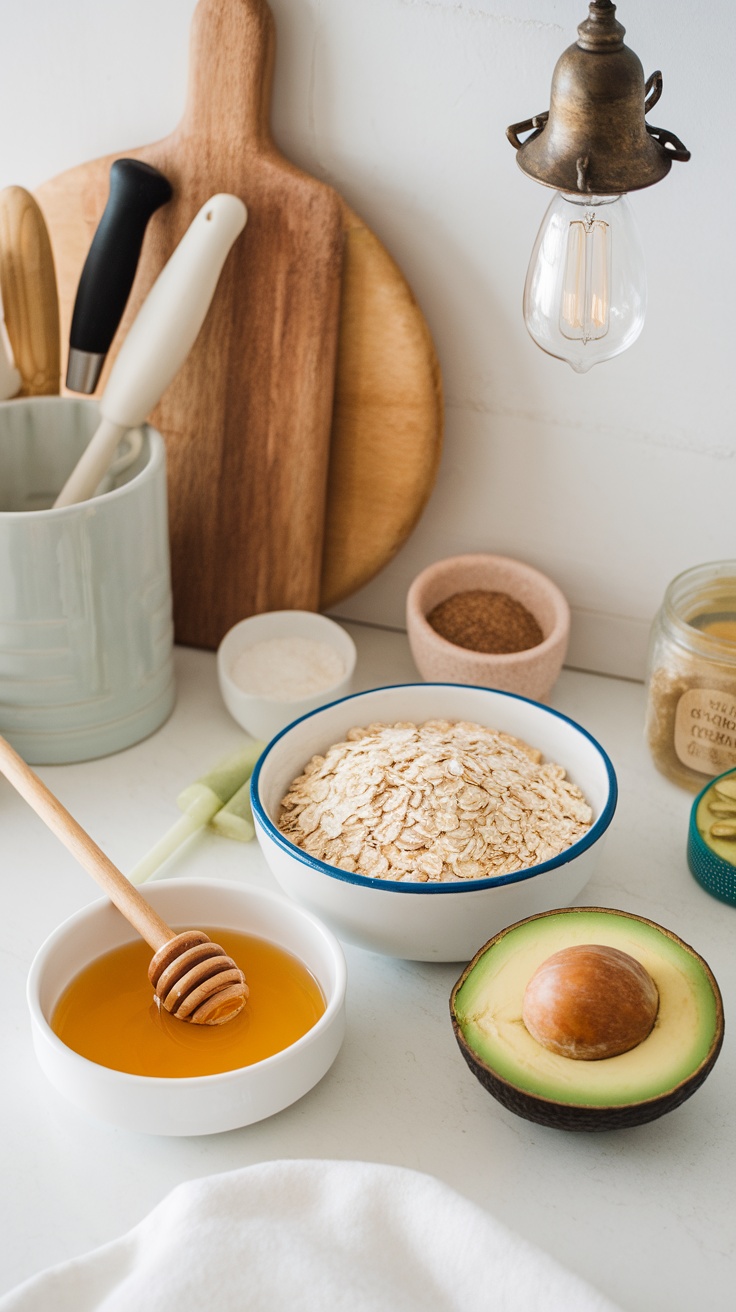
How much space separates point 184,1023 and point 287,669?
353 millimetres

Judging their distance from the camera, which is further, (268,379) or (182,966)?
(268,379)

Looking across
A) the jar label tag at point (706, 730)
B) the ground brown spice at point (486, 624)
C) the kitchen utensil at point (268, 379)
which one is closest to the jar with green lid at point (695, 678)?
the jar label tag at point (706, 730)

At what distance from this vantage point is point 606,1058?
0.61m

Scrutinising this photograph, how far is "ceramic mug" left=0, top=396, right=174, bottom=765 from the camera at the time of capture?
835 millimetres

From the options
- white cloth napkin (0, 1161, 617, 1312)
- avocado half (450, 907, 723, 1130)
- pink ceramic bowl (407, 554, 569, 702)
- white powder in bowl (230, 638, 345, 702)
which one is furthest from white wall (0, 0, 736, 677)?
white cloth napkin (0, 1161, 617, 1312)

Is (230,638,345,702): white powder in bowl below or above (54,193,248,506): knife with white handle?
below

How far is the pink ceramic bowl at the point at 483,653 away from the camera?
3.03 ft

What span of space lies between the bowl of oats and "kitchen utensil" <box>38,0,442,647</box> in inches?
8.2

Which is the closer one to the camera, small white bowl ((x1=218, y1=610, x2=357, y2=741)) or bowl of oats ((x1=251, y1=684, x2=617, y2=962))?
bowl of oats ((x1=251, y1=684, x2=617, y2=962))

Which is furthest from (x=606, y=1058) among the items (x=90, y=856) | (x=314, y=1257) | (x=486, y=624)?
(x=486, y=624)

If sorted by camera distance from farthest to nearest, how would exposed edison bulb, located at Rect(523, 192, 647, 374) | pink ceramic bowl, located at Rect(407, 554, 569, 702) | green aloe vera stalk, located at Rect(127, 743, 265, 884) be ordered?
pink ceramic bowl, located at Rect(407, 554, 569, 702) < green aloe vera stalk, located at Rect(127, 743, 265, 884) < exposed edison bulb, located at Rect(523, 192, 647, 374)

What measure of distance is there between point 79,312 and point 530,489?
1.20ft

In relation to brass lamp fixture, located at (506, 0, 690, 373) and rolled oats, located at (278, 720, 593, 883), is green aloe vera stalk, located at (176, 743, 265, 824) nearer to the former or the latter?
rolled oats, located at (278, 720, 593, 883)

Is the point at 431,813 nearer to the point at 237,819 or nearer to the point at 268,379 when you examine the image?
the point at 237,819
